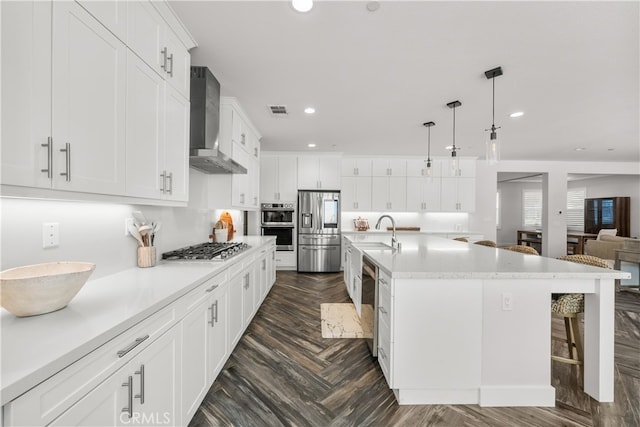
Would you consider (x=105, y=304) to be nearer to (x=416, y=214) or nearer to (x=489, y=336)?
(x=489, y=336)

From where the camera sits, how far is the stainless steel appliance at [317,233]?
5.66 metres

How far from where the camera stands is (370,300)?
235cm

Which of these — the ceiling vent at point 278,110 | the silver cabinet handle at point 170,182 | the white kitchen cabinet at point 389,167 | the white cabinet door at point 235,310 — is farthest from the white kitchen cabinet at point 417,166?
the silver cabinet handle at point 170,182

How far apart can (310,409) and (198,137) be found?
2.31 metres

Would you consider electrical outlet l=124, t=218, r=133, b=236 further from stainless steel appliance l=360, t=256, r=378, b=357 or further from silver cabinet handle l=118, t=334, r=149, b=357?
stainless steel appliance l=360, t=256, r=378, b=357

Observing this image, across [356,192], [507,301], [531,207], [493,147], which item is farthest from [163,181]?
[531,207]

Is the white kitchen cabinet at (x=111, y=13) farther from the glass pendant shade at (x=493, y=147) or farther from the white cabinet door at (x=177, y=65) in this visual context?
the glass pendant shade at (x=493, y=147)

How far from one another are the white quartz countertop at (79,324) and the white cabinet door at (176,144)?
65 cm

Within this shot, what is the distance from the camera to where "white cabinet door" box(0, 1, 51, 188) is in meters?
0.89

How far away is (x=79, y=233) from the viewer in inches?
57.9

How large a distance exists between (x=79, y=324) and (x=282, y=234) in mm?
4789

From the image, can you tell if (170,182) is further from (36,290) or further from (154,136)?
(36,290)

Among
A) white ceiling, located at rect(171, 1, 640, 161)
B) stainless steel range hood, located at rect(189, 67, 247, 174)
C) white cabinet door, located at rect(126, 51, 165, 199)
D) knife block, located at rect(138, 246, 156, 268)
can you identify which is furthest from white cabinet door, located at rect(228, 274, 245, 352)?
white ceiling, located at rect(171, 1, 640, 161)

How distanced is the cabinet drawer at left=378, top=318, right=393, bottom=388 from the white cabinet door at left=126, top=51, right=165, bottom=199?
1809mm
